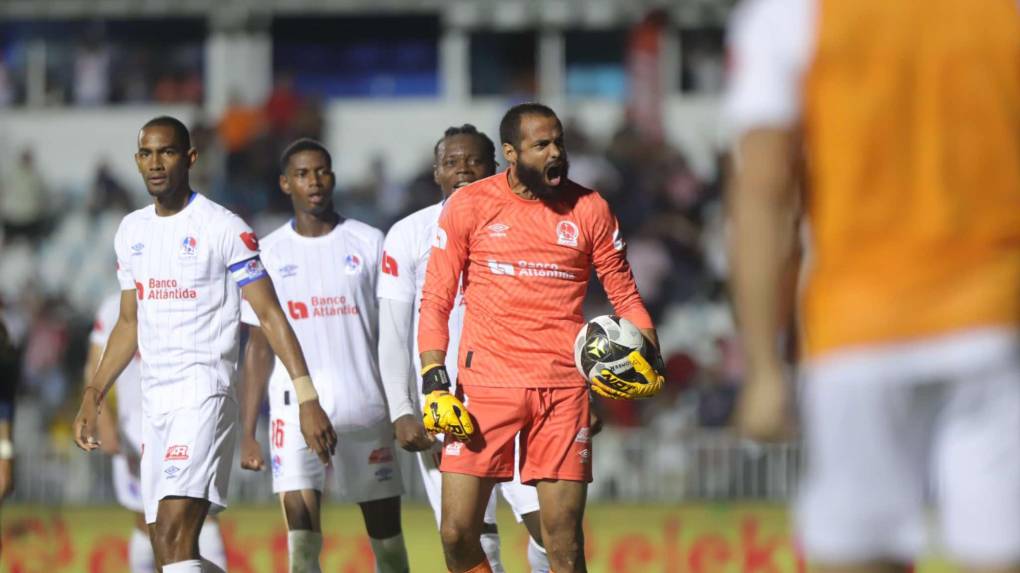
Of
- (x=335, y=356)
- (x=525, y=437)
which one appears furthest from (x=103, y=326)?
(x=525, y=437)

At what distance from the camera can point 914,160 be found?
4.01m

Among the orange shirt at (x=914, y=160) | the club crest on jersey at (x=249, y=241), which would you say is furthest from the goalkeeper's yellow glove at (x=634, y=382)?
the orange shirt at (x=914, y=160)

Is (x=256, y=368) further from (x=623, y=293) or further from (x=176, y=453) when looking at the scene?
(x=623, y=293)

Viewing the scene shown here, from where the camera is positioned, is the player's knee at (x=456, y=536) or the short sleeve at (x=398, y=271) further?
the short sleeve at (x=398, y=271)

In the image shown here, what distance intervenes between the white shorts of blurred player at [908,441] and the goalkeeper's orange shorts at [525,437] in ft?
13.2

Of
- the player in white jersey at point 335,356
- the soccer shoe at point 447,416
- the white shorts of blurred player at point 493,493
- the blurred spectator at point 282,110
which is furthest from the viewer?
the blurred spectator at point 282,110

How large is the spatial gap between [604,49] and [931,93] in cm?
2236

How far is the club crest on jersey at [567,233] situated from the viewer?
8.13 meters

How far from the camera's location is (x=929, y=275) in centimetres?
397

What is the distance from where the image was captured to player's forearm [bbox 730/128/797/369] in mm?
4086

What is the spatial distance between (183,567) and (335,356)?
216 centimetres

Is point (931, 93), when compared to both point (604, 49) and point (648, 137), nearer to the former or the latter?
point (648, 137)

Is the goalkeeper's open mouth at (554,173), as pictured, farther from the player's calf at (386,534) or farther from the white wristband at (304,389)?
the player's calf at (386,534)

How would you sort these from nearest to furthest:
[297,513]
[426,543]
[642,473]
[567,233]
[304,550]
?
[567,233] < [304,550] < [297,513] < [426,543] < [642,473]
